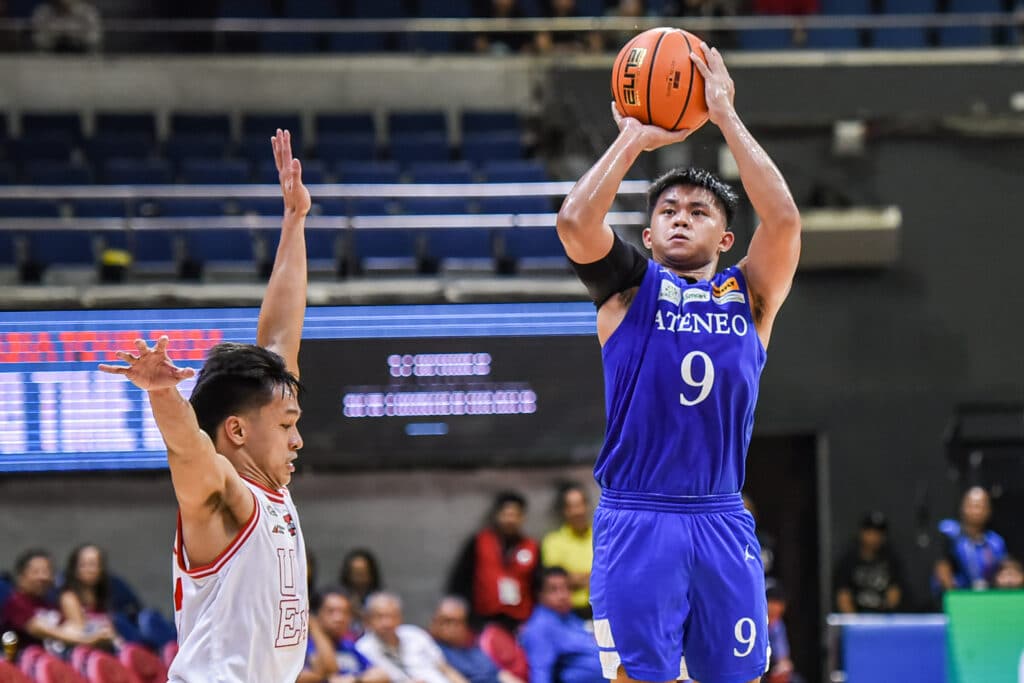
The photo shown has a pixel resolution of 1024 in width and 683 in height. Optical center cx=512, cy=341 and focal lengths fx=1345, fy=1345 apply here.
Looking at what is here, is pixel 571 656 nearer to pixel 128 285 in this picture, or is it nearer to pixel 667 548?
pixel 128 285

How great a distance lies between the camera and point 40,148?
1359 cm

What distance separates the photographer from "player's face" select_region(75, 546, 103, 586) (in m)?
9.57

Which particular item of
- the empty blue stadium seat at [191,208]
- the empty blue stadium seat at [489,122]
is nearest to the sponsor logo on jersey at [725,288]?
the empty blue stadium seat at [191,208]

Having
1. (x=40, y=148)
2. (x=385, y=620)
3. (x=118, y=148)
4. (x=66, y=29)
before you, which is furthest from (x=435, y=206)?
(x=66, y=29)

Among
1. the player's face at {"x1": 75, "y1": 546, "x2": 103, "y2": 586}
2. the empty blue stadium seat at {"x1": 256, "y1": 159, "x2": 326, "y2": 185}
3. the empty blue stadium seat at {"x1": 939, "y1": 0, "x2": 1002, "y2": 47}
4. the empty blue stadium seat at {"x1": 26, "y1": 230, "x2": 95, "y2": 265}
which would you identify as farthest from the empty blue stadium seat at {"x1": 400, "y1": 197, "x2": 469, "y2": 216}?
the empty blue stadium seat at {"x1": 939, "y1": 0, "x2": 1002, "y2": 47}

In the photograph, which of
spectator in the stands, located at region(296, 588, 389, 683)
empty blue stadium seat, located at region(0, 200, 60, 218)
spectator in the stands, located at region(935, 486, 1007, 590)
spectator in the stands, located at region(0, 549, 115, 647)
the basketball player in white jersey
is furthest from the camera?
empty blue stadium seat, located at region(0, 200, 60, 218)

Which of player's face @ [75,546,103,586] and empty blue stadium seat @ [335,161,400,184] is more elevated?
empty blue stadium seat @ [335,161,400,184]

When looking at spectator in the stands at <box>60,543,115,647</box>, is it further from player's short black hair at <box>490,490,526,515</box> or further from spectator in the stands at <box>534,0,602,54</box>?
spectator in the stands at <box>534,0,602,54</box>

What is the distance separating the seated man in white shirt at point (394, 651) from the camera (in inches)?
356

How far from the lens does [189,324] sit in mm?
9656

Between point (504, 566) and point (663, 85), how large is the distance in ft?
22.3

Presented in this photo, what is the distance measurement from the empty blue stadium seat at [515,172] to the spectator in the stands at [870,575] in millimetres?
4528

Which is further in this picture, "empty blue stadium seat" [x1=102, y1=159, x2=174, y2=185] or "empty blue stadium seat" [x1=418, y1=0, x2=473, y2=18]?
"empty blue stadium seat" [x1=418, y1=0, x2=473, y2=18]

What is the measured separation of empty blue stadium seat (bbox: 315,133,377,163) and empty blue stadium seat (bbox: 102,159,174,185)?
167 cm
